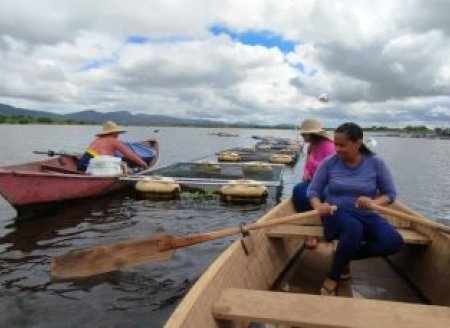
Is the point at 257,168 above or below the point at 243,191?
above

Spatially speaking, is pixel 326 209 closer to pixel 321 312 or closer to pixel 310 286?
pixel 310 286

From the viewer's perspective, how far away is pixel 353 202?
218 inches

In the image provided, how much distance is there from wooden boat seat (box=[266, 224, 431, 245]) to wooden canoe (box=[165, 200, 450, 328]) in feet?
0.04

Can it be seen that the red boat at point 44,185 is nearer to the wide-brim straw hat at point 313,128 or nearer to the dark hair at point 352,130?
the wide-brim straw hat at point 313,128

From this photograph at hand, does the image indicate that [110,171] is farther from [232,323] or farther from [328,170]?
[232,323]

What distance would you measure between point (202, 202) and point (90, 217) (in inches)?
144

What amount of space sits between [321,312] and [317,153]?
445cm

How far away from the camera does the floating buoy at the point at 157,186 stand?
48.0ft

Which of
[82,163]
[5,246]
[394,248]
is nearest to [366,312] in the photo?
[394,248]

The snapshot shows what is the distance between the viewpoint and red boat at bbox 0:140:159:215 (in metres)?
11.4

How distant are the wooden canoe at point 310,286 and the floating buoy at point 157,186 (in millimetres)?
7149

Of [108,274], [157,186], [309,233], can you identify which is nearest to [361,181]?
[309,233]

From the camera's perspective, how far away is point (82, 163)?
15.0 m

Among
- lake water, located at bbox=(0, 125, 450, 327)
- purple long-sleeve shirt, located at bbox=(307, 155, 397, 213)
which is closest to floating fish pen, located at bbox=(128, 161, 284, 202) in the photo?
lake water, located at bbox=(0, 125, 450, 327)
